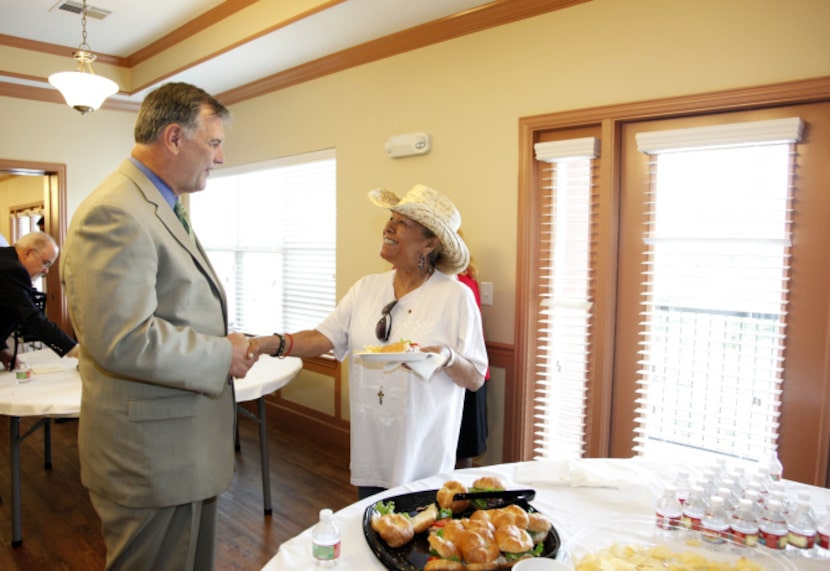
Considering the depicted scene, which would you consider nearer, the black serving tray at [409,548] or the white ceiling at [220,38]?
the black serving tray at [409,548]

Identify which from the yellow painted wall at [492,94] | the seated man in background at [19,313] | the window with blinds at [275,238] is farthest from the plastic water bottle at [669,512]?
the window with blinds at [275,238]

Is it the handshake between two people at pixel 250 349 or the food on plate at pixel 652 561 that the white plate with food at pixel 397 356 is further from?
the food on plate at pixel 652 561

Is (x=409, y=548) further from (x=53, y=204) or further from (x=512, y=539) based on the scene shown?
(x=53, y=204)

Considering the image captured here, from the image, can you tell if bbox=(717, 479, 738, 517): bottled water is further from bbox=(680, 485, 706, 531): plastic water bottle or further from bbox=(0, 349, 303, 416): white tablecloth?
bbox=(0, 349, 303, 416): white tablecloth

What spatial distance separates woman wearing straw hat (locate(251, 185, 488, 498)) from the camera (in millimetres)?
1824

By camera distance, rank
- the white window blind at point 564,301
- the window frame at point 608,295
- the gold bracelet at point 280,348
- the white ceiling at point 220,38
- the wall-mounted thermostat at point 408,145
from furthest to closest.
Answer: the wall-mounted thermostat at point 408,145, the white ceiling at point 220,38, the white window blind at point 564,301, the window frame at point 608,295, the gold bracelet at point 280,348

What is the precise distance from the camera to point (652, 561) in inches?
42.4

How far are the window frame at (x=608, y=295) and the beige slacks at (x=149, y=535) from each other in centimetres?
191

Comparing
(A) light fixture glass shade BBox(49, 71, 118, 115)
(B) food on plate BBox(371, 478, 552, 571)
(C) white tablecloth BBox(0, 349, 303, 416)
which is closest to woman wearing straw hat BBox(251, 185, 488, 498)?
(B) food on plate BBox(371, 478, 552, 571)

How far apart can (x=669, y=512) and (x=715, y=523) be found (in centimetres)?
9

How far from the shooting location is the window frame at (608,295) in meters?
2.22

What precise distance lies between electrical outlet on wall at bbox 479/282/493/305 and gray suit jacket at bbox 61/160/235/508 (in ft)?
6.00

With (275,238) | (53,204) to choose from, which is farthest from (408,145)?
(53,204)

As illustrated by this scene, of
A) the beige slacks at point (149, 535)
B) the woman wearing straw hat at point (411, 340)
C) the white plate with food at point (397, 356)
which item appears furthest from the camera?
the woman wearing straw hat at point (411, 340)
